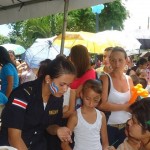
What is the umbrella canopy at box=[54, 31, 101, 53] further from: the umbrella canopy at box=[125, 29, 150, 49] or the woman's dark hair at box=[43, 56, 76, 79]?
the umbrella canopy at box=[125, 29, 150, 49]

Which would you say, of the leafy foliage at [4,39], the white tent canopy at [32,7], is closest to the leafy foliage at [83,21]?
the leafy foliage at [4,39]

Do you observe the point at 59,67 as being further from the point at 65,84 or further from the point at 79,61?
the point at 79,61

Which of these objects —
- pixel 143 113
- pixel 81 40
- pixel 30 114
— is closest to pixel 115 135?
pixel 143 113

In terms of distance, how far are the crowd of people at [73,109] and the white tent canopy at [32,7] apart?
3.16 feet

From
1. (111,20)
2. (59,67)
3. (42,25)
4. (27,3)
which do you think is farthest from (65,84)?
(42,25)

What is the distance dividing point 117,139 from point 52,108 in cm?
127

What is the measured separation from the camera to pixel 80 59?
3.75 m

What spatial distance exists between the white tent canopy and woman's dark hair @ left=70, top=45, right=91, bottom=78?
117cm

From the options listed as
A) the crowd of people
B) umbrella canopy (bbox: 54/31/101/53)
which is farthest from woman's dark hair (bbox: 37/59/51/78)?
umbrella canopy (bbox: 54/31/101/53)

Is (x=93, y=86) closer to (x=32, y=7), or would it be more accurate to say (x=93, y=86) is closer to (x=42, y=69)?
(x=42, y=69)

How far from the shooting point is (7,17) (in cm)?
598

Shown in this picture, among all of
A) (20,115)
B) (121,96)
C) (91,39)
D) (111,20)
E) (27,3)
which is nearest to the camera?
(20,115)

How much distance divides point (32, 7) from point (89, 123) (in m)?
2.72

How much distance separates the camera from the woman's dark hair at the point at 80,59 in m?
3.71
